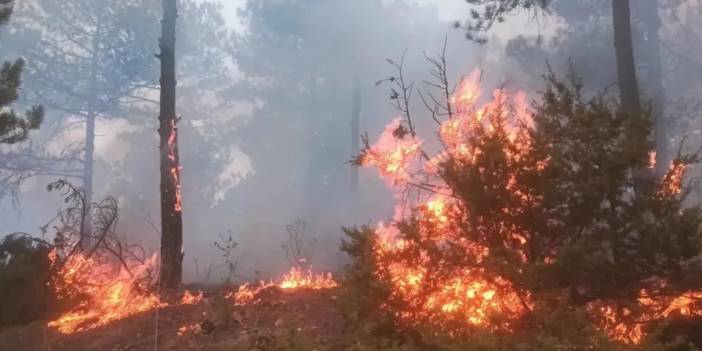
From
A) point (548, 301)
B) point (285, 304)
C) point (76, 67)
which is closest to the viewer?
point (548, 301)

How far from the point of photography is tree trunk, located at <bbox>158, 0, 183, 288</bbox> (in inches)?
410

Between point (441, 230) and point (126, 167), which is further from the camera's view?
point (126, 167)

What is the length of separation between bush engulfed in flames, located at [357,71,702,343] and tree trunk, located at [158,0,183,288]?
5.30m

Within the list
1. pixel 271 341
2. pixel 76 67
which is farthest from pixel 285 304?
pixel 76 67

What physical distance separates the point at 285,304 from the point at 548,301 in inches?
143

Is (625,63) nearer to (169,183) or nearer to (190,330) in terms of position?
(190,330)

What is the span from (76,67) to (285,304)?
23.9 metres

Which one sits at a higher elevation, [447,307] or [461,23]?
[461,23]

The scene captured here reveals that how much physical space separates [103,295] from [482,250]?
6719mm

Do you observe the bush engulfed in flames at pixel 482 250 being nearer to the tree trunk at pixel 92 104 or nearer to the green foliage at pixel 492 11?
the green foliage at pixel 492 11

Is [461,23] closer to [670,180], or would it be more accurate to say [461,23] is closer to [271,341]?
[670,180]

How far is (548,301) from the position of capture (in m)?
5.61

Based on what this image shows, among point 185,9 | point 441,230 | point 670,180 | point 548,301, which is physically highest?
point 185,9

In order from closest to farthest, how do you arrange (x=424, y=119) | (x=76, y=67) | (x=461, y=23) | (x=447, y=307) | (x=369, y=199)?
(x=447, y=307)
(x=461, y=23)
(x=76, y=67)
(x=424, y=119)
(x=369, y=199)
